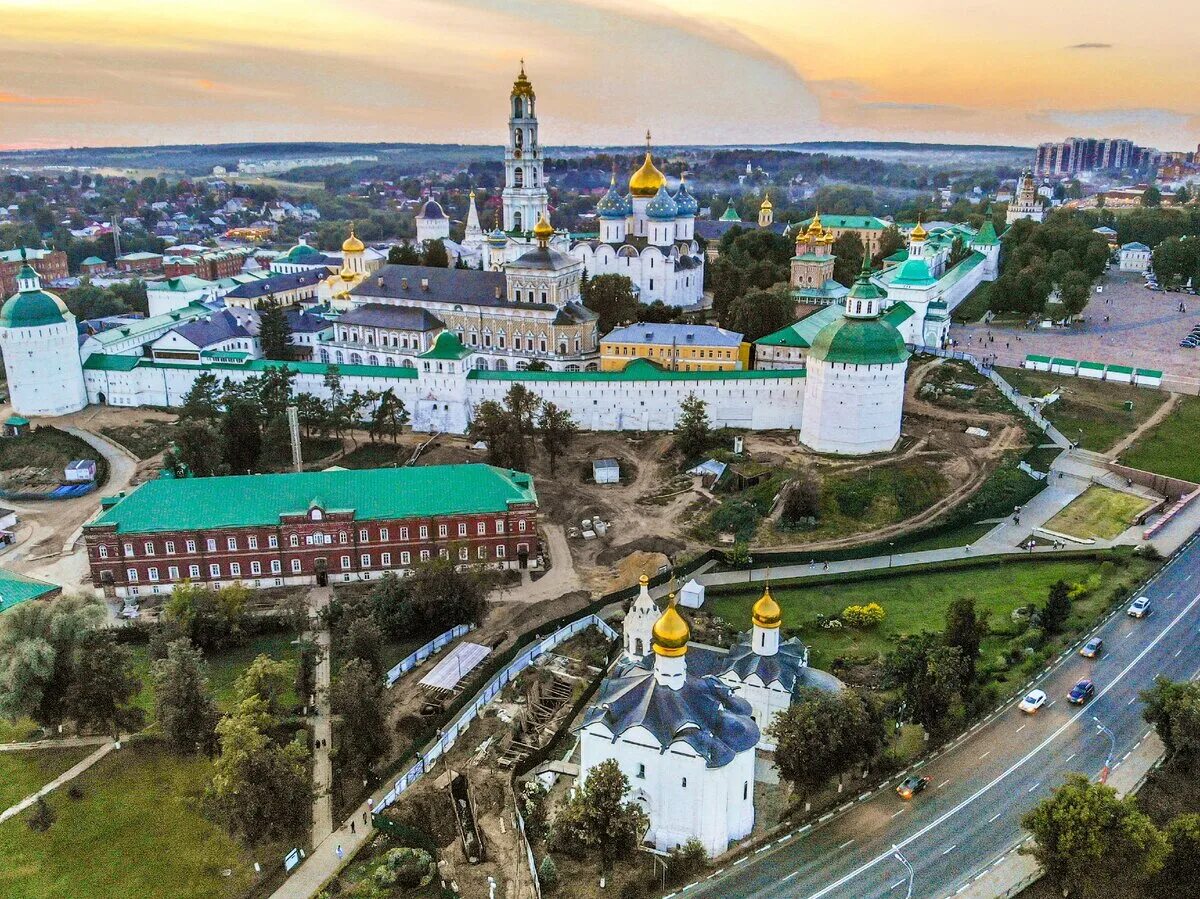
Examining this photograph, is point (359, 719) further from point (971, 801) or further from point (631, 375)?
point (631, 375)

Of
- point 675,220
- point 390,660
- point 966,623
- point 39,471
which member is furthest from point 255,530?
point 675,220

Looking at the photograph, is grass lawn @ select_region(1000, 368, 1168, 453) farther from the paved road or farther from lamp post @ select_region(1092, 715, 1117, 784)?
lamp post @ select_region(1092, 715, 1117, 784)

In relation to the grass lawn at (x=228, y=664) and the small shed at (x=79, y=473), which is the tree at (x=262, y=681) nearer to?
the grass lawn at (x=228, y=664)

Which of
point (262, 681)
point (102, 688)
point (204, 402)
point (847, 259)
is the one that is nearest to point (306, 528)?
point (102, 688)

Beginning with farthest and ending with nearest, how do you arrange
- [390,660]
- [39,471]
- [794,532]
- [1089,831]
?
[39,471], [794,532], [390,660], [1089,831]

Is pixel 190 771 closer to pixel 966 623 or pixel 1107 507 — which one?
pixel 966 623

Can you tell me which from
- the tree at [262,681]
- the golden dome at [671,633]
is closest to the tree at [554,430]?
the tree at [262,681]

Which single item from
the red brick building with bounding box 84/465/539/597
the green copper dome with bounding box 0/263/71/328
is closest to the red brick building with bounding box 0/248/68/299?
the green copper dome with bounding box 0/263/71/328
